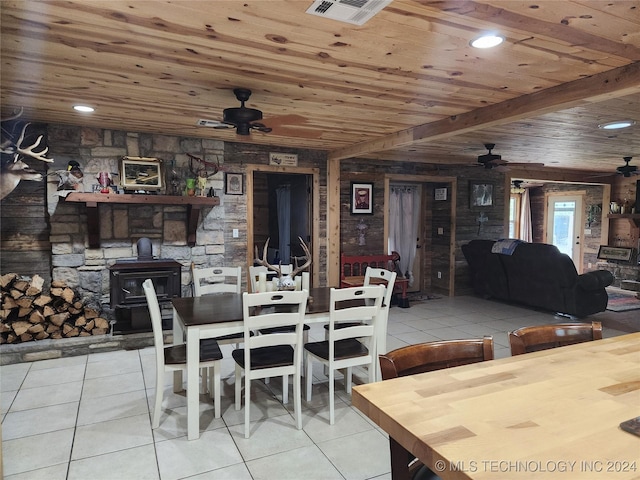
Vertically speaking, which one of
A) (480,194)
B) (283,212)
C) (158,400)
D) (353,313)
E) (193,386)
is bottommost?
(158,400)

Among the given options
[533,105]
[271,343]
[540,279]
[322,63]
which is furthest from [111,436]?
[540,279]

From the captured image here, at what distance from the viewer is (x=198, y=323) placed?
2.52 metres

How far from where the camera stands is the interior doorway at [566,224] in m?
9.59

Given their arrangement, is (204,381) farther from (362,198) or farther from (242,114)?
(362,198)

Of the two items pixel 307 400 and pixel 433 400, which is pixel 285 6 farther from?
pixel 307 400

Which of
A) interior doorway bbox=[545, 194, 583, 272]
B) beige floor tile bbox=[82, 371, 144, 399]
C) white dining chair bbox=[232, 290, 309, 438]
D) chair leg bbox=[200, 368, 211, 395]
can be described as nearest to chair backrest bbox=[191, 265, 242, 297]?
chair leg bbox=[200, 368, 211, 395]

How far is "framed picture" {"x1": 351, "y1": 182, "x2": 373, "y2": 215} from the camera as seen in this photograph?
246 inches

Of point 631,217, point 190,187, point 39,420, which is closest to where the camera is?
point 39,420

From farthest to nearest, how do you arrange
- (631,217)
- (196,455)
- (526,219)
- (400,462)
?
(526,219) → (631,217) → (196,455) → (400,462)

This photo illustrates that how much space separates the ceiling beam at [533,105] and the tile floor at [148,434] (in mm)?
2513

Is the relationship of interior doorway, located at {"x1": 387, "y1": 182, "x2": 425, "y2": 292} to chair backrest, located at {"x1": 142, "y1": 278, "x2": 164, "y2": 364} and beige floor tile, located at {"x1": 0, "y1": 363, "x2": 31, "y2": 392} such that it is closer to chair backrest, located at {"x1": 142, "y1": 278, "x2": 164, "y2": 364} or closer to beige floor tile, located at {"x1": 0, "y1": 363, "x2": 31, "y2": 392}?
chair backrest, located at {"x1": 142, "y1": 278, "x2": 164, "y2": 364}

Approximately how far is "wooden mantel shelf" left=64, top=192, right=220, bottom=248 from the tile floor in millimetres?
1357

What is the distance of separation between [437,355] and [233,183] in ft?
13.3

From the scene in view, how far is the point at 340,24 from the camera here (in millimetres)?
1963
